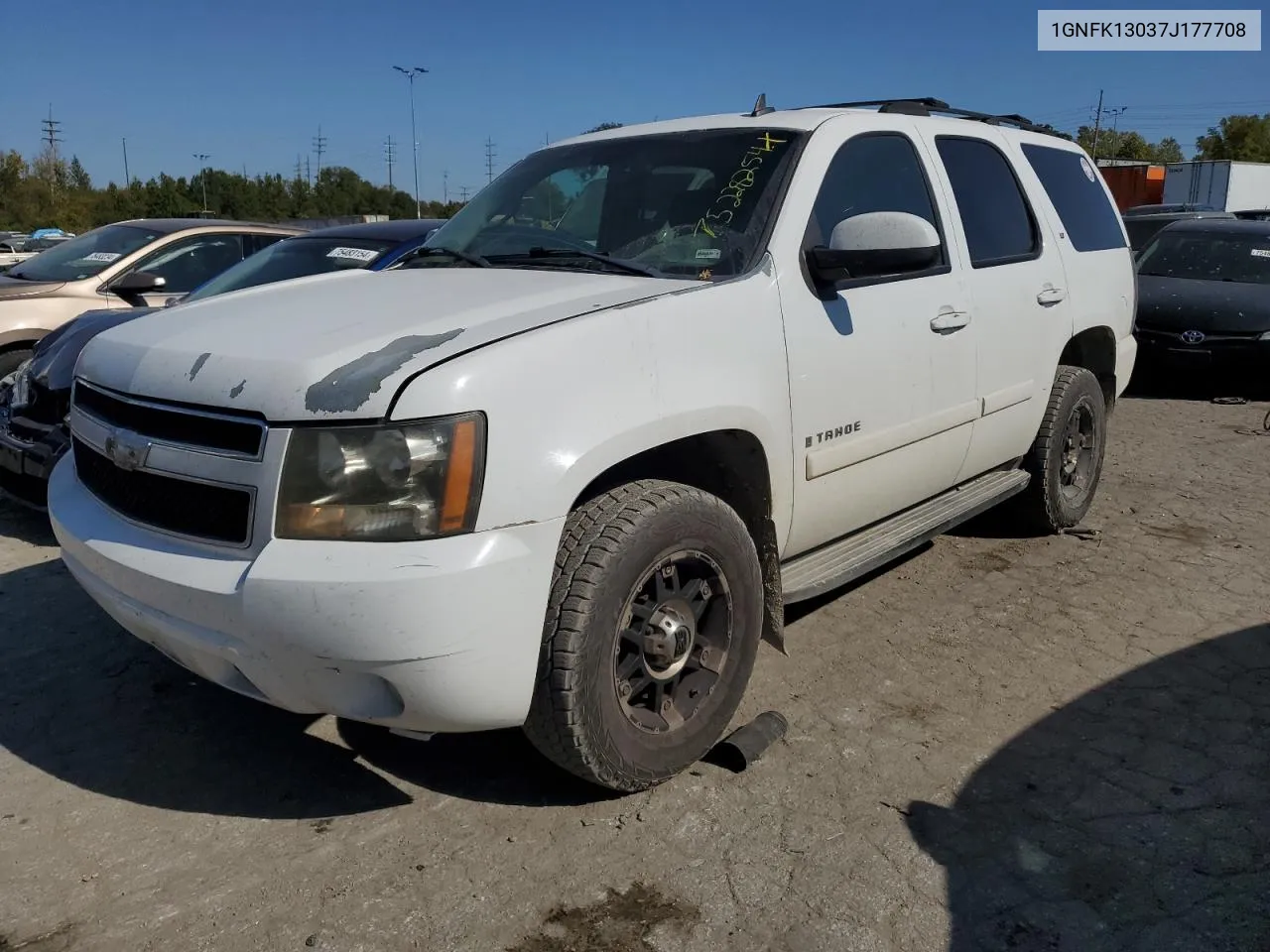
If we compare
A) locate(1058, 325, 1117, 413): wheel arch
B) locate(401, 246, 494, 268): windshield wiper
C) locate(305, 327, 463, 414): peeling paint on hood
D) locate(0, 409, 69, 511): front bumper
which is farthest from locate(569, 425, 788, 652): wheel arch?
locate(0, 409, 69, 511): front bumper

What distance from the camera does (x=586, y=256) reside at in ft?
11.0

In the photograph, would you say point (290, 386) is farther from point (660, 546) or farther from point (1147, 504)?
point (1147, 504)

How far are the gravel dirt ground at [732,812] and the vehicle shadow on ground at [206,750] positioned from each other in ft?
0.03

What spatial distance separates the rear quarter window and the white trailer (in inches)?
1334

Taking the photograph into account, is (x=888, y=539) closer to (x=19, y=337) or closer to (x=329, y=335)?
(x=329, y=335)

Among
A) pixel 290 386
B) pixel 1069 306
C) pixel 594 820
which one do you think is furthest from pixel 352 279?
pixel 1069 306

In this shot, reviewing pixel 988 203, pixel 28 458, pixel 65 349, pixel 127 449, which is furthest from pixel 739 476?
pixel 65 349

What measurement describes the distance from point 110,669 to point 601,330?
230 cm

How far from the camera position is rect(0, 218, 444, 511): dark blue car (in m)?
4.69

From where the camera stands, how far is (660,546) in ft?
8.88

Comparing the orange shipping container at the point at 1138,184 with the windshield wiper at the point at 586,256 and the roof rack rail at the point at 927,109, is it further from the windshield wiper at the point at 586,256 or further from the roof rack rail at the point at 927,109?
the windshield wiper at the point at 586,256

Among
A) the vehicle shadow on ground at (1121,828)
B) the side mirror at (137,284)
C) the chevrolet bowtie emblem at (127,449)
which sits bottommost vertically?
the vehicle shadow on ground at (1121,828)

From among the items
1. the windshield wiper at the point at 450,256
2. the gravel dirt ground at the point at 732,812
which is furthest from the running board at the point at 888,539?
the windshield wiper at the point at 450,256

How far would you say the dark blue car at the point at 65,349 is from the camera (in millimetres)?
4691
